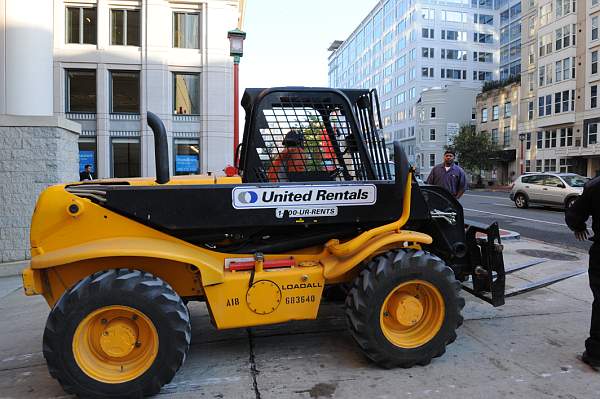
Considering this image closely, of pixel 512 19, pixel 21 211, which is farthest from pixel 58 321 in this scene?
pixel 512 19

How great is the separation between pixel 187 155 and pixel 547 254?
15.6 meters

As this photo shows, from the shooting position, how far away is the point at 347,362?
399 centimetres

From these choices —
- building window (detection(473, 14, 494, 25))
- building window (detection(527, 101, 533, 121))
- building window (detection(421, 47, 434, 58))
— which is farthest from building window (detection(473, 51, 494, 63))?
building window (detection(527, 101, 533, 121))

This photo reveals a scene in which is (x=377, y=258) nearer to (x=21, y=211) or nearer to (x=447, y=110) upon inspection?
(x=21, y=211)

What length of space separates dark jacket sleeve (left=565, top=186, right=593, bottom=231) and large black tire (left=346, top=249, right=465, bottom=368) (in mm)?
1197

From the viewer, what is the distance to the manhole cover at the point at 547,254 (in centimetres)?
869

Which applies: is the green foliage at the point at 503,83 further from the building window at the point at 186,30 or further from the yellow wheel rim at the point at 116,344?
the yellow wheel rim at the point at 116,344

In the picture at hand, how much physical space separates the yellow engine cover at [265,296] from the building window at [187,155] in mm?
17547

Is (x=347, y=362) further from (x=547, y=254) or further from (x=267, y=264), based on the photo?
(x=547, y=254)

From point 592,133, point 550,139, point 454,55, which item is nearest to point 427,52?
point 454,55

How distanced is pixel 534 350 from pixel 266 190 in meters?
2.82

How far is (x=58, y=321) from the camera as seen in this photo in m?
3.25

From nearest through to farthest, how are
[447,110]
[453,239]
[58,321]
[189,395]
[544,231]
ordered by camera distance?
[58,321] < [189,395] < [453,239] < [544,231] < [447,110]

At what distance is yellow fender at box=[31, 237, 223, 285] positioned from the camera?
11.1 ft
